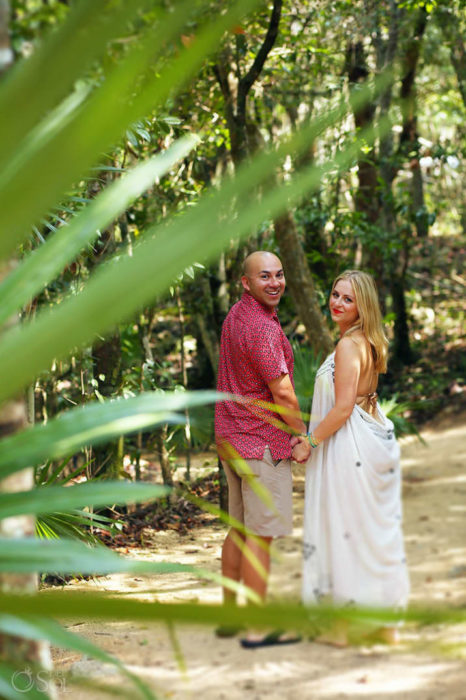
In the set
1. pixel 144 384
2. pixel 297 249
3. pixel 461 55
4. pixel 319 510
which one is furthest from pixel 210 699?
pixel 461 55

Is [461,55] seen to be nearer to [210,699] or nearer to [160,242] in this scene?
[210,699]

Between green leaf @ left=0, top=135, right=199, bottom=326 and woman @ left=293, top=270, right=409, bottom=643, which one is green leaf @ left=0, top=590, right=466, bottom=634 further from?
woman @ left=293, top=270, right=409, bottom=643

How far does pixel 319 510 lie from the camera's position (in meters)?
2.77

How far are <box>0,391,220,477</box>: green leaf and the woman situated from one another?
1.80 m

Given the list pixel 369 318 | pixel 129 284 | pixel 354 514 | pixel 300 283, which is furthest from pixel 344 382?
pixel 300 283

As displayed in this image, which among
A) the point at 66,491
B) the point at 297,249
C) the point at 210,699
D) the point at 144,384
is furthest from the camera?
the point at 297,249

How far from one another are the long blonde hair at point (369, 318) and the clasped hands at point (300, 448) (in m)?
0.39

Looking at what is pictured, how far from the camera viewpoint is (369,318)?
2785 mm

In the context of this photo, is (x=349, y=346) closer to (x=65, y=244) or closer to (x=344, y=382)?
(x=344, y=382)

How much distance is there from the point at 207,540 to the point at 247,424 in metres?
2.27

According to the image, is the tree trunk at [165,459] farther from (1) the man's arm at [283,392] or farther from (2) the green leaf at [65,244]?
(2) the green leaf at [65,244]

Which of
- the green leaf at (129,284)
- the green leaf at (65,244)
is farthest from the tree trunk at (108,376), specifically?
the green leaf at (129,284)

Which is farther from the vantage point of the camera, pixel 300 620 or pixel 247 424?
pixel 247 424

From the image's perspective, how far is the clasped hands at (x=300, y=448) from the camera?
111 inches
